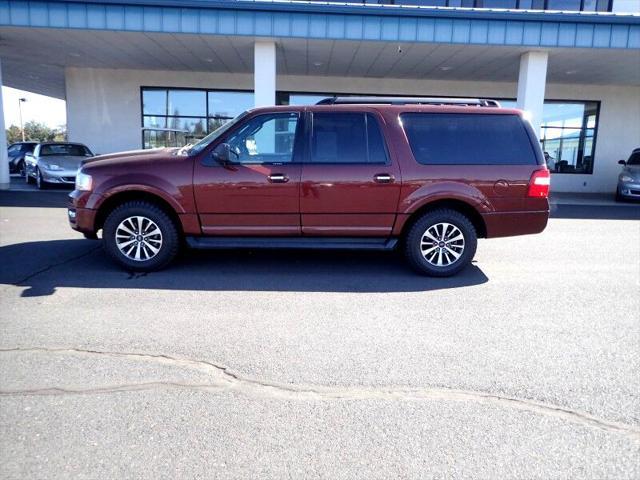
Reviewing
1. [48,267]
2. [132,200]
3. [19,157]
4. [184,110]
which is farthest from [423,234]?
[19,157]

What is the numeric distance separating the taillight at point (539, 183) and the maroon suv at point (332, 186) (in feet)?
0.04

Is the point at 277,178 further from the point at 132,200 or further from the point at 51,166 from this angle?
the point at 51,166

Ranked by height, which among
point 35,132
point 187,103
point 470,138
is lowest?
point 470,138

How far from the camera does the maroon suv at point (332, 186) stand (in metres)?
5.75

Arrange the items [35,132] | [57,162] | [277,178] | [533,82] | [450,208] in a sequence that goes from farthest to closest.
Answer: [35,132], [57,162], [533,82], [450,208], [277,178]

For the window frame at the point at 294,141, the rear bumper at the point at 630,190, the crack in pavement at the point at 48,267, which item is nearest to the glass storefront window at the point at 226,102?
the crack in pavement at the point at 48,267

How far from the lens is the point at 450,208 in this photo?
6.06 m

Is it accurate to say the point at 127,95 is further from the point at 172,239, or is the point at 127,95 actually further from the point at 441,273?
the point at 441,273

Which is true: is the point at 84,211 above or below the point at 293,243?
above

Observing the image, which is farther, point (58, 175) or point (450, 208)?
point (58, 175)

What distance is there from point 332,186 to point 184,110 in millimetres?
13218

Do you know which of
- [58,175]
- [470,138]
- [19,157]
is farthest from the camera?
[19,157]

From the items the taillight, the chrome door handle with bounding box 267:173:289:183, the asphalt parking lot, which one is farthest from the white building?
the asphalt parking lot

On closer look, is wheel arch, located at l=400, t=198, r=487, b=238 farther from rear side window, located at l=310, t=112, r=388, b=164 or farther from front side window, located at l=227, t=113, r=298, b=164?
front side window, located at l=227, t=113, r=298, b=164
